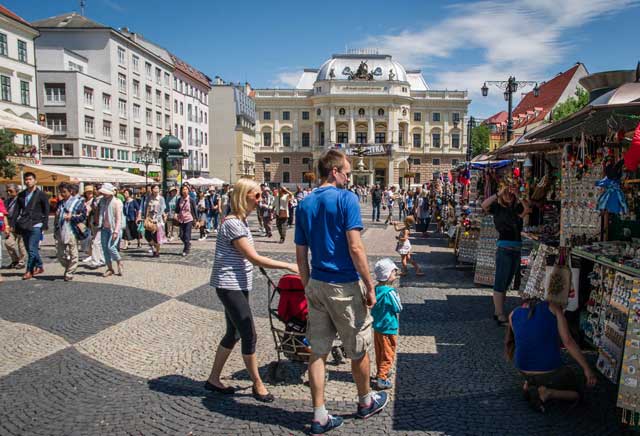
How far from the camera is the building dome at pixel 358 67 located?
88062 mm

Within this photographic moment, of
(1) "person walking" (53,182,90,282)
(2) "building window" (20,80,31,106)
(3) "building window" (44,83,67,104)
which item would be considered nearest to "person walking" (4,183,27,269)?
(1) "person walking" (53,182,90,282)

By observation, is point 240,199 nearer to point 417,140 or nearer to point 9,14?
point 9,14

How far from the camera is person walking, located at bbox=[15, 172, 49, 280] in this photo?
9164 millimetres

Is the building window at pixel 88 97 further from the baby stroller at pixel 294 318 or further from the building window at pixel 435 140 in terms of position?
the building window at pixel 435 140

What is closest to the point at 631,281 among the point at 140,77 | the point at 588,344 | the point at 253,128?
the point at 588,344

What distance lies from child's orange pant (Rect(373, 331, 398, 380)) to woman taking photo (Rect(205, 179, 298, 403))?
1.01 metres

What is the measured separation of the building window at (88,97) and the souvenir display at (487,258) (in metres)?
39.8

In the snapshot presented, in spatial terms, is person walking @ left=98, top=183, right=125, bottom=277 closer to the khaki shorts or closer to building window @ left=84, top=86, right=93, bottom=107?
the khaki shorts

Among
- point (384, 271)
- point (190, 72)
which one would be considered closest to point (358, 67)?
point (190, 72)

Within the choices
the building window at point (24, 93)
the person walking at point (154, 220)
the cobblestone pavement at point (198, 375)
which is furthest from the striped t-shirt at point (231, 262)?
the building window at point (24, 93)

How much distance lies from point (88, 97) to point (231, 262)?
42.5m

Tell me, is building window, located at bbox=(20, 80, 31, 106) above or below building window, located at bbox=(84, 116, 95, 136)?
above

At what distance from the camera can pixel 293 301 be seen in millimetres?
4535

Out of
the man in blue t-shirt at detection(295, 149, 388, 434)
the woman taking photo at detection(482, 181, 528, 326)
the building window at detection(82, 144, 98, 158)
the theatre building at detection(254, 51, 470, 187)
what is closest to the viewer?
the man in blue t-shirt at detection(295, 149, 388, 434)
